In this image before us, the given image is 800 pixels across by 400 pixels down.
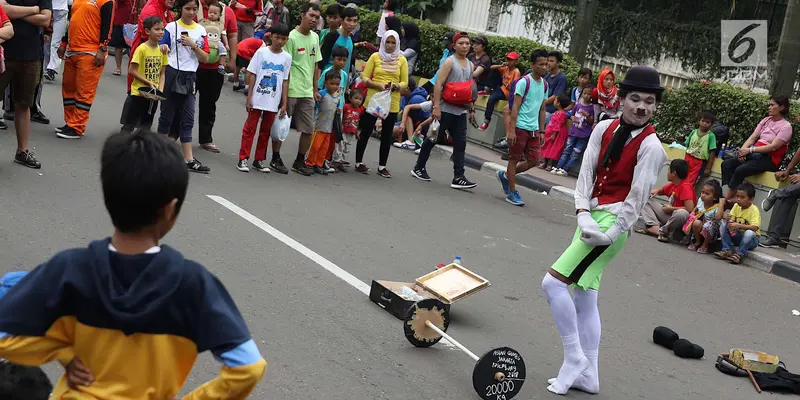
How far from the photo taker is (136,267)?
266 centimetres

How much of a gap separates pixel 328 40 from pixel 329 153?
175 cm

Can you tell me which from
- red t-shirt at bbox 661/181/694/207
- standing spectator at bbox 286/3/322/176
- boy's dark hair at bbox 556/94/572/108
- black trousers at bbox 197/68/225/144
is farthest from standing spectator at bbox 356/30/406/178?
boy's dark hair at bbox 556/94/572/108

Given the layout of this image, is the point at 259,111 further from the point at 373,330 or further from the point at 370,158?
the point at 373,330

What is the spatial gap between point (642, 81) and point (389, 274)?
9.97 ft

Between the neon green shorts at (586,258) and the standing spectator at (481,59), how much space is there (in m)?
11.1

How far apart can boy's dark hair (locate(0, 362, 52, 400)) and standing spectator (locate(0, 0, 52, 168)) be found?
23.0 feet

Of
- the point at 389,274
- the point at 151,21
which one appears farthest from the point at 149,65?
the point at 389,274

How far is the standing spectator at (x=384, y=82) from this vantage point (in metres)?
12.8

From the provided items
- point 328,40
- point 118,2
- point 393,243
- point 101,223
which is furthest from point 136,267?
point 118,2

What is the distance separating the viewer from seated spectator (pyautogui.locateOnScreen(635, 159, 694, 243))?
39.8ft

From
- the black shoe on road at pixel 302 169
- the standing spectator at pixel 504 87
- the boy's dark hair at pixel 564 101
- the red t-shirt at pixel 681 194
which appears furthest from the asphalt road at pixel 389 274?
the standing spectator at pixel 504 87

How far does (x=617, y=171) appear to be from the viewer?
19.6 feet

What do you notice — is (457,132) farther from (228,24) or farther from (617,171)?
(617,171)

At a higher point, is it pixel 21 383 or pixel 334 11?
pixel 334 11
